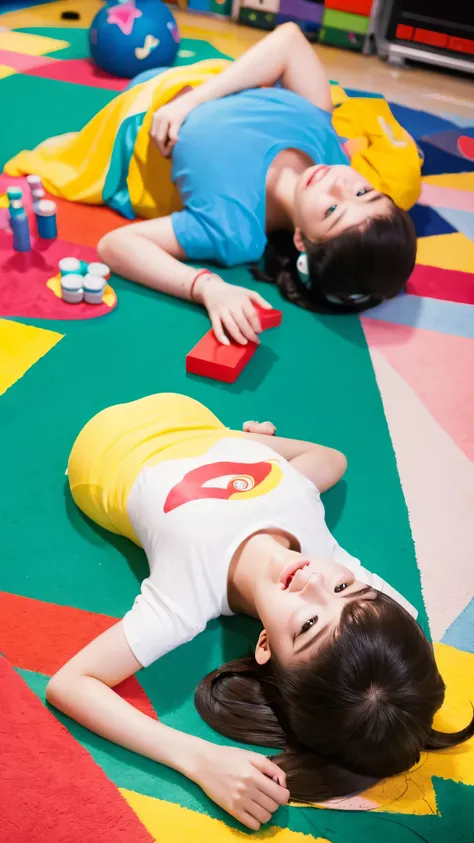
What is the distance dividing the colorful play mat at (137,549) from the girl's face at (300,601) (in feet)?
0.50

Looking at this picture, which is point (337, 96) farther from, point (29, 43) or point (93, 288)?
point (93, 288)

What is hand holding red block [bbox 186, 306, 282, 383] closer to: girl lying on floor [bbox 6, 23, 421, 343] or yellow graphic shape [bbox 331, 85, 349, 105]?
girl lying on floor [bbox 6, 23, 421, 343]

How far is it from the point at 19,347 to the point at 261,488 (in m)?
0.70

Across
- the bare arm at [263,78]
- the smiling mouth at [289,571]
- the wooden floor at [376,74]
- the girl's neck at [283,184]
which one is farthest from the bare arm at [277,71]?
the smiling mouth at [289,571]

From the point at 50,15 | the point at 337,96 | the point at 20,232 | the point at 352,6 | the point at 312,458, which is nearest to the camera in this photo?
the point at 312,458

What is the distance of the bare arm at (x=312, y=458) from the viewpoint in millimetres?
1275

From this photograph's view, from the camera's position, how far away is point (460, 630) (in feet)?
3.85

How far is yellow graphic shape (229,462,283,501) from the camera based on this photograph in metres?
1.11

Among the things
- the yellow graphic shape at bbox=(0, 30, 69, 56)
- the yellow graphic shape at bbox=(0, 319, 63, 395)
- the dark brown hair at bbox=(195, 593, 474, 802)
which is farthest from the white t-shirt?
the yellow graphic shape at bbox=(0, 30, 69, 56)

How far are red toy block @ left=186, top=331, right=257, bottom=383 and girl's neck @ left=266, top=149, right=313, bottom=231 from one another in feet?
1.37

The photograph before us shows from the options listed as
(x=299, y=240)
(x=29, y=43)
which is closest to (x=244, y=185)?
(x=299, y=240)

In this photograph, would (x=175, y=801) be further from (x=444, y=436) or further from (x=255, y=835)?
(x=444, y=436)

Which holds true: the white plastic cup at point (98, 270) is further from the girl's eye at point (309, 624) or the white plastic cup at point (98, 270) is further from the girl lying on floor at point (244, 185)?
the girl's eye at point (309, 624)

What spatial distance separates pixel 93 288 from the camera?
1654mm
